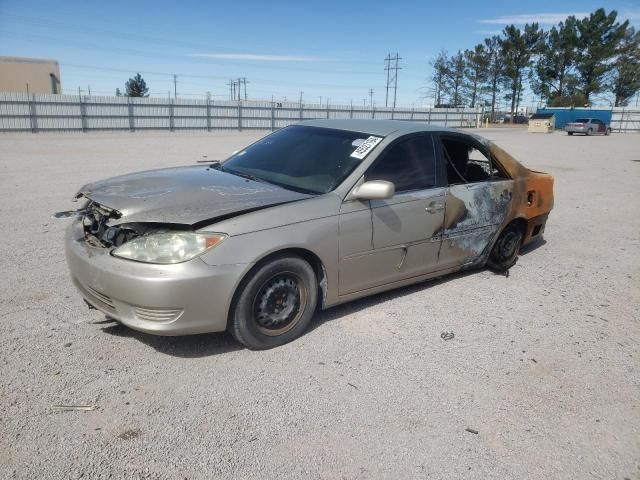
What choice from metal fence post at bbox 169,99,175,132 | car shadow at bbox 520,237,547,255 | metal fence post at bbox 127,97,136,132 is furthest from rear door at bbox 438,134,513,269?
metal fence post at bbox 169,99,175,132

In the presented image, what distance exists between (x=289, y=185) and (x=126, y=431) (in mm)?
2097

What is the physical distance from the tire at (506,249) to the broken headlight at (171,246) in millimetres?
3291

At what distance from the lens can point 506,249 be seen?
5488mm

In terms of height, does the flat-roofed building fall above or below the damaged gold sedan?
above

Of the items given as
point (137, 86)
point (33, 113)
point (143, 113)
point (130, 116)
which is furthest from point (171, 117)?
point (137, 86)

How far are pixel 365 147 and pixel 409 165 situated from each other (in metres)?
0.45

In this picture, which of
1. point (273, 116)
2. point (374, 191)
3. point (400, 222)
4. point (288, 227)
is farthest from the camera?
point (273, 116)

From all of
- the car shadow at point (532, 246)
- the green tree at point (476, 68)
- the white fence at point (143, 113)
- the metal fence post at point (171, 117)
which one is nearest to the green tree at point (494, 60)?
the green tree at point (476, 68)

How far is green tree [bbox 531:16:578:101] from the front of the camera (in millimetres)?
67312

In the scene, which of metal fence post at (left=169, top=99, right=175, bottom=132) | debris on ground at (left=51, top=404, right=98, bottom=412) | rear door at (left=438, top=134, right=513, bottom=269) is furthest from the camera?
metal fence post at (left=169, top=99, right=175, bottom=132)

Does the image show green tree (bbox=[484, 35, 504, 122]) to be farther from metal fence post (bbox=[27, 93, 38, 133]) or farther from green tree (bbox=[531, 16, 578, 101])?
metal fence post (bbox=[27, 93, 38, 133])

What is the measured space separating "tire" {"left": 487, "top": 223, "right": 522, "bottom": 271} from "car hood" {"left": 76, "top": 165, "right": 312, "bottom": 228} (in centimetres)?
257

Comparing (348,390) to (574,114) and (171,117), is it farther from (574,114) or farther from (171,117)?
(574,114)

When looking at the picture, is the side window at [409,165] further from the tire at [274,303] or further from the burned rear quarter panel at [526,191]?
the burned rear quarter panel at [526,191]
